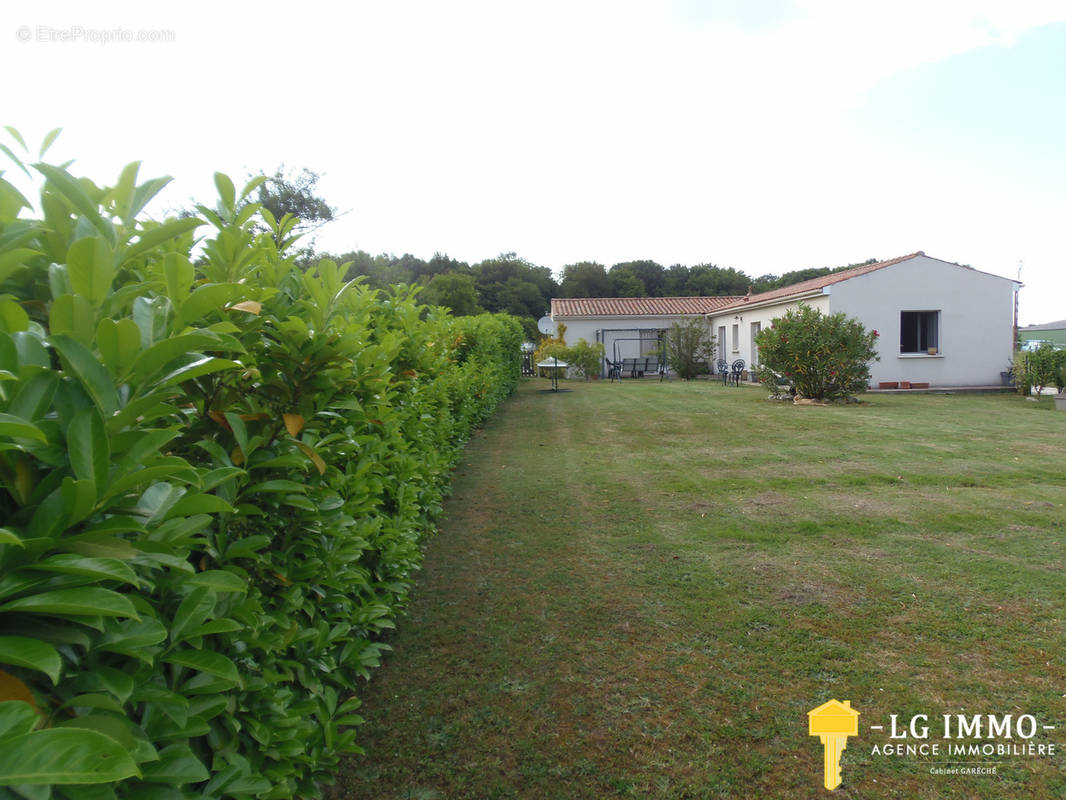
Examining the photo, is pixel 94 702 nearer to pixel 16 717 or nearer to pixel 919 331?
pixel 16 717

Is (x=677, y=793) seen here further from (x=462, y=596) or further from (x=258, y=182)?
(x=258, y=182)

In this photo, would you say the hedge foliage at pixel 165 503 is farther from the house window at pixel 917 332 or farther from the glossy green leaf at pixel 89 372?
the house window at pixel 917 332

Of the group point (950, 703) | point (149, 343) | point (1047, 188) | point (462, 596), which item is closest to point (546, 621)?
point (462, 596)

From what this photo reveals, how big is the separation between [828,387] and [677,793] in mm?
14288

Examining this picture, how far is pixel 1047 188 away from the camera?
40.9ft

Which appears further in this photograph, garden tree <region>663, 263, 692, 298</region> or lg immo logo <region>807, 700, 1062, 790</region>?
garden tree <region>663, 263, 692, 298</region>

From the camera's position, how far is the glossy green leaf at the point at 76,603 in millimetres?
764

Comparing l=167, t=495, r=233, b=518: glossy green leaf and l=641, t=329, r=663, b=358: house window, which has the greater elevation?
l=641, t=329, r=663, b=358: house window

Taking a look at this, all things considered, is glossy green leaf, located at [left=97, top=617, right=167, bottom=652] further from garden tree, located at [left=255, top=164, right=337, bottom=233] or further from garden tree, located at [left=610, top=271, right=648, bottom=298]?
garden tree, located at [left=610, top=271, right=648, bottom=298]

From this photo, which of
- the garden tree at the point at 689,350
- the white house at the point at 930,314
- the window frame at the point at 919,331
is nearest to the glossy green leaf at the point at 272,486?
the white house at the point at 930,314

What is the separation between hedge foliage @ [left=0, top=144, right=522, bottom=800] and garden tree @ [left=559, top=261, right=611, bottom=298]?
184 feet

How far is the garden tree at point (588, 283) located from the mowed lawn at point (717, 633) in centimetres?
5174

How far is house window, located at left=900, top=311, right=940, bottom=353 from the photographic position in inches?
733

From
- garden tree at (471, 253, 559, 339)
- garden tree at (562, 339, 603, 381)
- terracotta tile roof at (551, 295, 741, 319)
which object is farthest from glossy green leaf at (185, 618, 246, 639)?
garden tree at (471, 253, 559, 339)
